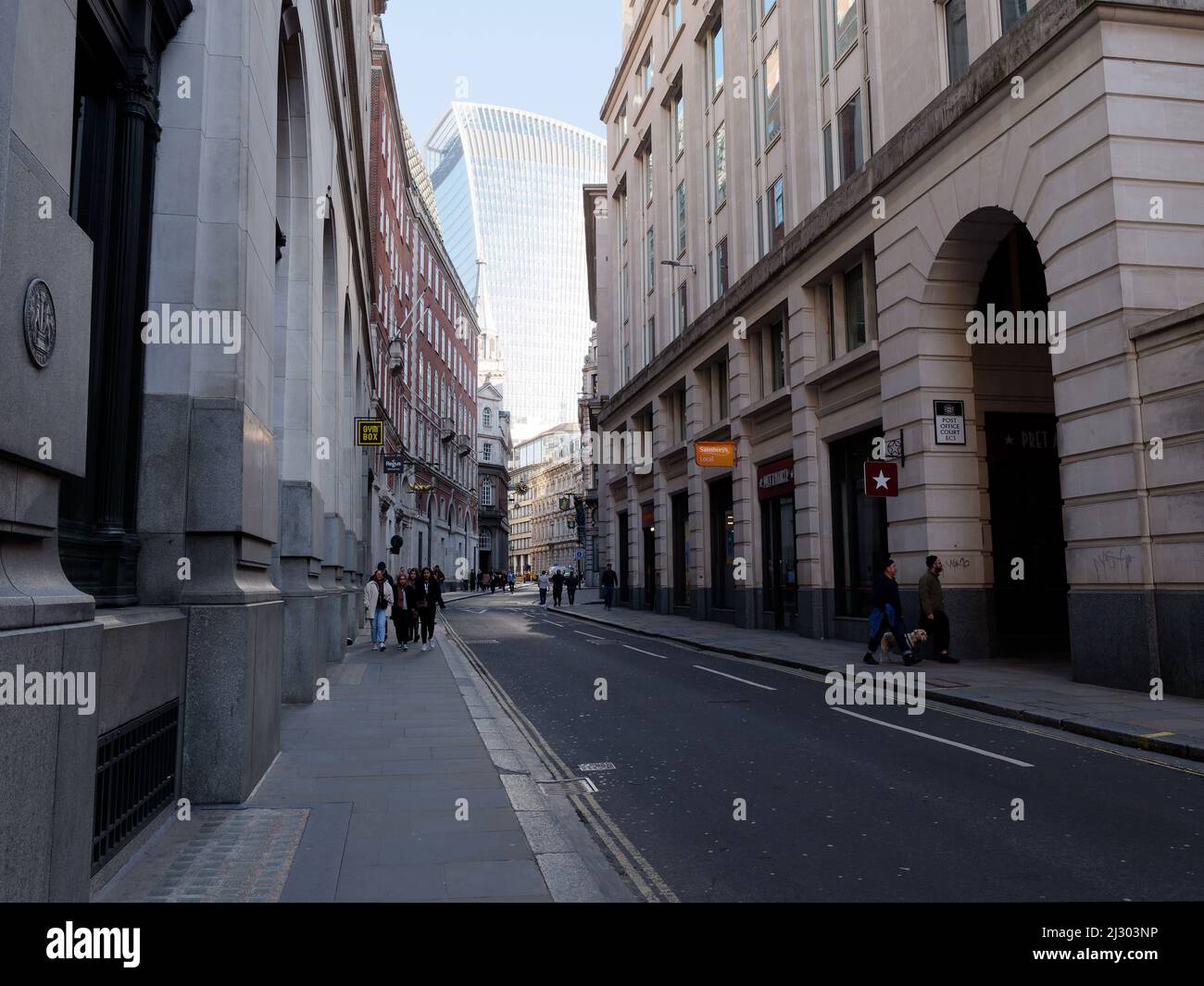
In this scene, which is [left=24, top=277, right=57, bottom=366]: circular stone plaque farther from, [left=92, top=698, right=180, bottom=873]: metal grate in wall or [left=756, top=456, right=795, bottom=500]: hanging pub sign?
[left=756, top=456, right=795, bottom=500]: hanging pub sign

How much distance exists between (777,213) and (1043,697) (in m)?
16.3

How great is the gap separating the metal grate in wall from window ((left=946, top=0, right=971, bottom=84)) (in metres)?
16.1

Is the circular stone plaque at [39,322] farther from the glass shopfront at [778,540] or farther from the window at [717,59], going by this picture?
the window at [717,59]

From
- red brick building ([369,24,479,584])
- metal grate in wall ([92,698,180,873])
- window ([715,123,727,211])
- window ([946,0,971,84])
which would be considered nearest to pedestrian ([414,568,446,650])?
red brick building ([369,24,479,584])

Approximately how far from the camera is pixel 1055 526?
17438 millimetres

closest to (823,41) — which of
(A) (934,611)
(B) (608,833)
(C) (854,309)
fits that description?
(C) (854,309)

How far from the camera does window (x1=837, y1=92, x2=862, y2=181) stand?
19.3 meters

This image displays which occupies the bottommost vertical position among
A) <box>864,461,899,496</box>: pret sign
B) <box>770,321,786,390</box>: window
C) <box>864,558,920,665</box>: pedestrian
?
<box>864,558,920,665</box>: pedestrian

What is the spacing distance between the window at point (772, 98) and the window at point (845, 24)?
10.1 ft

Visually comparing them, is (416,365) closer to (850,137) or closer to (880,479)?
(850,137)

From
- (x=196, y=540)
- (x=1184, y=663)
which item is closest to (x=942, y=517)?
(x=1184, y=663)

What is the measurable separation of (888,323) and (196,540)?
14.7 m

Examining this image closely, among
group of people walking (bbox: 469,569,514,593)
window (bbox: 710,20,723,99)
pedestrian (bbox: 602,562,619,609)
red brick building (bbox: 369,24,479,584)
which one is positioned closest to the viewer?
window (bbox: 710,20,723,99)

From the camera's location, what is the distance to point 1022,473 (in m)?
17.3
